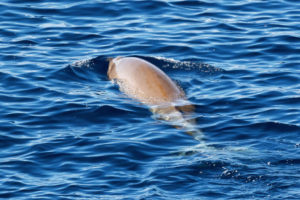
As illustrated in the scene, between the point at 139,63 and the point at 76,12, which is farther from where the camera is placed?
the point at 76,12

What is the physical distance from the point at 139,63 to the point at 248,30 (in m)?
5.18

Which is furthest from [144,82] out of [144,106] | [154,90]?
[144,106]

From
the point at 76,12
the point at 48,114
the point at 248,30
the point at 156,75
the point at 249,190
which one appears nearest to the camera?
the point at 249,190

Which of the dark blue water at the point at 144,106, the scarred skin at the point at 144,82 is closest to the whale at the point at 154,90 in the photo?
the scarred skin at the point at 144,82

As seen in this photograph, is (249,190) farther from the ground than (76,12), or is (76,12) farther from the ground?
(76,12)

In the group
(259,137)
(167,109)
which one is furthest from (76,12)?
(259,137)

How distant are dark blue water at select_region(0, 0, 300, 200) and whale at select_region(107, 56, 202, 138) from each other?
0.23 m

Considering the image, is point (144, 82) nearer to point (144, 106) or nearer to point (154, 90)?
→ point (154, 90)

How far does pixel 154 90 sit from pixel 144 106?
0.63 m

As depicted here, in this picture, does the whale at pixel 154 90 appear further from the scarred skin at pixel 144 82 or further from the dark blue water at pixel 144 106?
the dark blue water at pixel 144 106

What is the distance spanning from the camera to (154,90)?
15.7 metres

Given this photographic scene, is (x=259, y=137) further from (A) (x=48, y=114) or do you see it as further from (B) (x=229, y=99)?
(A) (x=48, y=114)

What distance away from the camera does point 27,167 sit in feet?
40.0

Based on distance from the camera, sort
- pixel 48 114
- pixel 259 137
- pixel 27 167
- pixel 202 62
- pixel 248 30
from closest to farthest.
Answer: pixel 27 167 < pixel 259 137 < pixel 48 114 < pixel 202 62 < pixel 248 30
